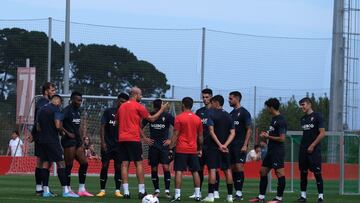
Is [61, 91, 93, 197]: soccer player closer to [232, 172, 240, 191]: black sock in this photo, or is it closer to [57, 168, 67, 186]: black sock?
[57, 168, 67, 186]: black sock

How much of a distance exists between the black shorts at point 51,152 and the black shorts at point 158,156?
2.16 metres

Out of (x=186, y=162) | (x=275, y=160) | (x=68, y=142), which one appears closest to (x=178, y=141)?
(x=186, y=162)

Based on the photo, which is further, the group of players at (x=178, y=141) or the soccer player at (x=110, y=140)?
the soccer player at (x=110, y=140)

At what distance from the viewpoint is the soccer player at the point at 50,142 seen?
2181 cm

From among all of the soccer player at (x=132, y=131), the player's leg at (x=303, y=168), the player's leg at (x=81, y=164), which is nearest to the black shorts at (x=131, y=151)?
the soccer player at (x=132, y=131)

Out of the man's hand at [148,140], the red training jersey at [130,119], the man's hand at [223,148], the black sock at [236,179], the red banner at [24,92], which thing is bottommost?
the black sock at [236,179]

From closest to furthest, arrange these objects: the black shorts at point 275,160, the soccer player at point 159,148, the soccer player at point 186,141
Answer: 1. the soccer player at point 186,141
2. the black shorts at point 275,160
3. the soccer player at point 159,148

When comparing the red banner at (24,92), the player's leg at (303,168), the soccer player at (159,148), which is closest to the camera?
the player's leg at (303,168)

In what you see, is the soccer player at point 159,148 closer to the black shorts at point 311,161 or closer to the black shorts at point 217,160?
the black shorts at point 217,160

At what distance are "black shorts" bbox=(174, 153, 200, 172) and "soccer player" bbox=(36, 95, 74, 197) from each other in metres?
2.39

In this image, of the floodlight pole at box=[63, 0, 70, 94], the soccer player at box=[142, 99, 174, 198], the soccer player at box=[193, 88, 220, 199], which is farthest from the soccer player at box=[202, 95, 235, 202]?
the floodlight pole at box=[63, 0, 70, 94]

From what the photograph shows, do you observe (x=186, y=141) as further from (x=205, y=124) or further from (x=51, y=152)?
(x=51, y=152)

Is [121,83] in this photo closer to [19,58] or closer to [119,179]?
[19,58]

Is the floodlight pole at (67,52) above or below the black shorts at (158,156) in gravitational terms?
above
